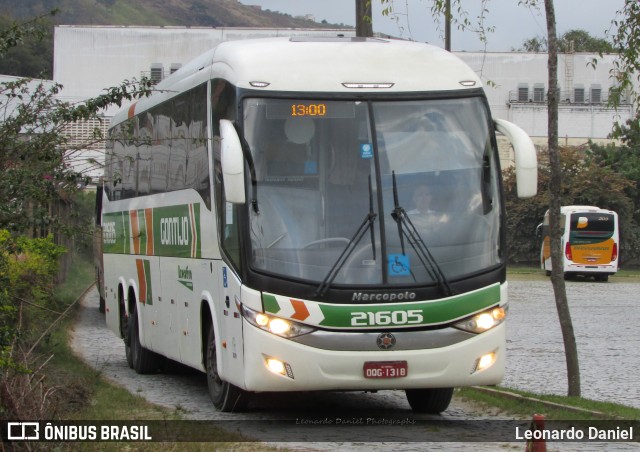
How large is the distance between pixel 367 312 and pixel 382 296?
0.20 m

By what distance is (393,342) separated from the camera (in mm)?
10367

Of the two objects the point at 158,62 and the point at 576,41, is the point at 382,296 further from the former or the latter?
the point at 576,41

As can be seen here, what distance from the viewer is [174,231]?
45.8 ft

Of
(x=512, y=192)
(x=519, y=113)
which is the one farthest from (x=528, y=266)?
(x=519, y=113)

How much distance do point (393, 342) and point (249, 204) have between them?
5.79ft

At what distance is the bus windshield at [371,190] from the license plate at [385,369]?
0.69 metres

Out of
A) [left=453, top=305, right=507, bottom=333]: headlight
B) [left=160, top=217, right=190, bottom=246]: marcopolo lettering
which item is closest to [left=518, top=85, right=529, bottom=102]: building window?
[left=160, top=217, right=190, bottom=246]: marcopolo lettering

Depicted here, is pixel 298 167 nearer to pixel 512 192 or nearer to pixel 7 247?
pixel 7 247

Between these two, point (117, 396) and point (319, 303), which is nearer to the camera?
point (319, 303)

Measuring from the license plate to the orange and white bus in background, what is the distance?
41793 mm

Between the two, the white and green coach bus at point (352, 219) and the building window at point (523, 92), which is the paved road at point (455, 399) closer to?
the white and green coach bus at point (352, 219)

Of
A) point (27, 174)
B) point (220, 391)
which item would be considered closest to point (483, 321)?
point (220, 391)

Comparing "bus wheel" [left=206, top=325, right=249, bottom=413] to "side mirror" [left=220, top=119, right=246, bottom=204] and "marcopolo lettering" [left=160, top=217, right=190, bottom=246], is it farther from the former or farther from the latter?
"side mirror" [left=220, top=119, right=246, bottom=204]

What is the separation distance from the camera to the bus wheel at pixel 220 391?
11773 mm
